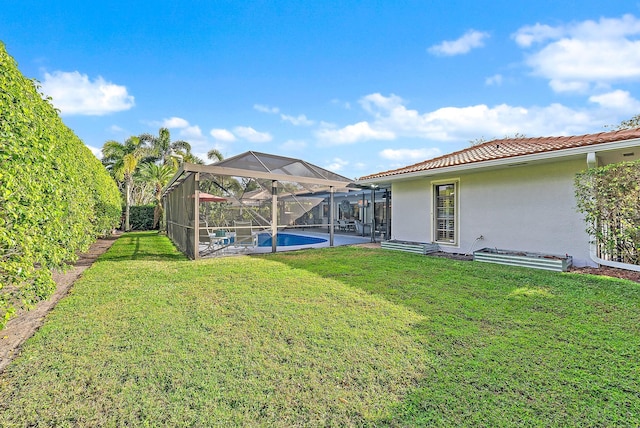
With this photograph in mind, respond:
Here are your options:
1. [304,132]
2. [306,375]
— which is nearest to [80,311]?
[306,375]

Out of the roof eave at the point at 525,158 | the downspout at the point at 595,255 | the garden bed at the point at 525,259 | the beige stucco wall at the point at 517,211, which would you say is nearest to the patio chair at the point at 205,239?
the roof eave at the point at 525,158

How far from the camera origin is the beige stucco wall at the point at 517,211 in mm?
7750

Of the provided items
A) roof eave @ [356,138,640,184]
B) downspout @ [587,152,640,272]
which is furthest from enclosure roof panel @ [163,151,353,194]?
downspout @ [587,152,640,272]

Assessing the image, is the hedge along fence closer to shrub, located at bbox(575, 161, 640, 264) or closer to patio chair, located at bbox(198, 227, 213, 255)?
patio chair, located at bbox(198, 227, 213, 255)

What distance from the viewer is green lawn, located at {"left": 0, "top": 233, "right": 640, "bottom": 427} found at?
2.35m

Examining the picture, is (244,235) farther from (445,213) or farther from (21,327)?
(445,213)

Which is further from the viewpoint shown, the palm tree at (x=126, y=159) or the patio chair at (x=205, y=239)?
the palm tree at (x=126, y=159)

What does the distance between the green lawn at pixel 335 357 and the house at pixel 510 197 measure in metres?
2.59

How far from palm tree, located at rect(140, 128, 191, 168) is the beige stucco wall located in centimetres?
2590

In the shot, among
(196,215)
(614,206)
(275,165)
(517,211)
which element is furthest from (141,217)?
(614,206)

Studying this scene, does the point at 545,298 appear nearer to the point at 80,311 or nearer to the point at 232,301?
the point at 232,301

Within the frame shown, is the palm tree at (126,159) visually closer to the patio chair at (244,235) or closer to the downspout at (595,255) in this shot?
the patio chair at (244,235)

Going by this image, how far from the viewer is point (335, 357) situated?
316 cm

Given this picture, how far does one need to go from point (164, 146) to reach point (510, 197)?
30.3 meters
